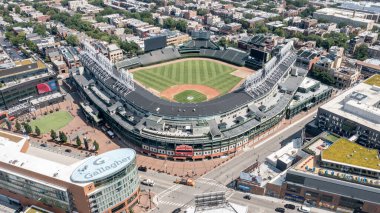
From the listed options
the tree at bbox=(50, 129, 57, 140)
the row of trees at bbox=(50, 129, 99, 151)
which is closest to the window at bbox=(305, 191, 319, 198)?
the row of trees at bbox=(50, 129, 99, 151)

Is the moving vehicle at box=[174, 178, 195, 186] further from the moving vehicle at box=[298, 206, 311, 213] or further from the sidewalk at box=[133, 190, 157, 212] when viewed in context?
the moving vehicle at box=[298, 206, 311, 213]

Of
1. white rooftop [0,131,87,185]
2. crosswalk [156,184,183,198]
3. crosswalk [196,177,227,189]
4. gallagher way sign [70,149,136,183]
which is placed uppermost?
gallagher way sign [70,149,136,183]

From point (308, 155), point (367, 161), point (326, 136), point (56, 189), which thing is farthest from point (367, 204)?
point (56, 189)

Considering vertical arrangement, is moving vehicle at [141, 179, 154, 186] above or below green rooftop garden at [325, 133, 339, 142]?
below

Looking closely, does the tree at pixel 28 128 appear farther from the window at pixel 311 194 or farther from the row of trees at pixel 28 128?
the window at pixel 311 194

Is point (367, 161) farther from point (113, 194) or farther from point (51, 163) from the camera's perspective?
point (51, 163)

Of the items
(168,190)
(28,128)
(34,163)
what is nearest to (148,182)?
(168,190)

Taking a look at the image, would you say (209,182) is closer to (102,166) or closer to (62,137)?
(102,166)
